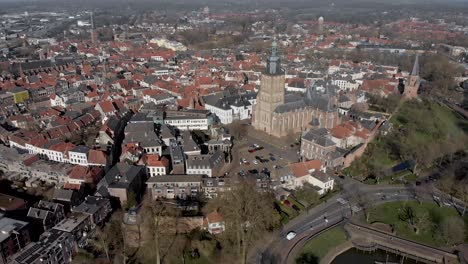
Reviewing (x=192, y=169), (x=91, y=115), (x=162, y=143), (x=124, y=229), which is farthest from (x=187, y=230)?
(x=91, y=115)

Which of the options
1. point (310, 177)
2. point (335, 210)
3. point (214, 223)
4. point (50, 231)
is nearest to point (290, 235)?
point (335, 210)

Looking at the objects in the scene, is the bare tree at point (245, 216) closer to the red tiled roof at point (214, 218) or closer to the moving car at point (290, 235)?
the red tiled roof at point (214, 218)

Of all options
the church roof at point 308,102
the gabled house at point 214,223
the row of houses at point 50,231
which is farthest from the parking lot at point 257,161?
the row of houses at point 50,231

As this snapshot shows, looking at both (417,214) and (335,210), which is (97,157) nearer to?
(335,210)

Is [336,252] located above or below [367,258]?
above

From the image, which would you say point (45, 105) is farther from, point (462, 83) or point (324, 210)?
point (462, 83)
